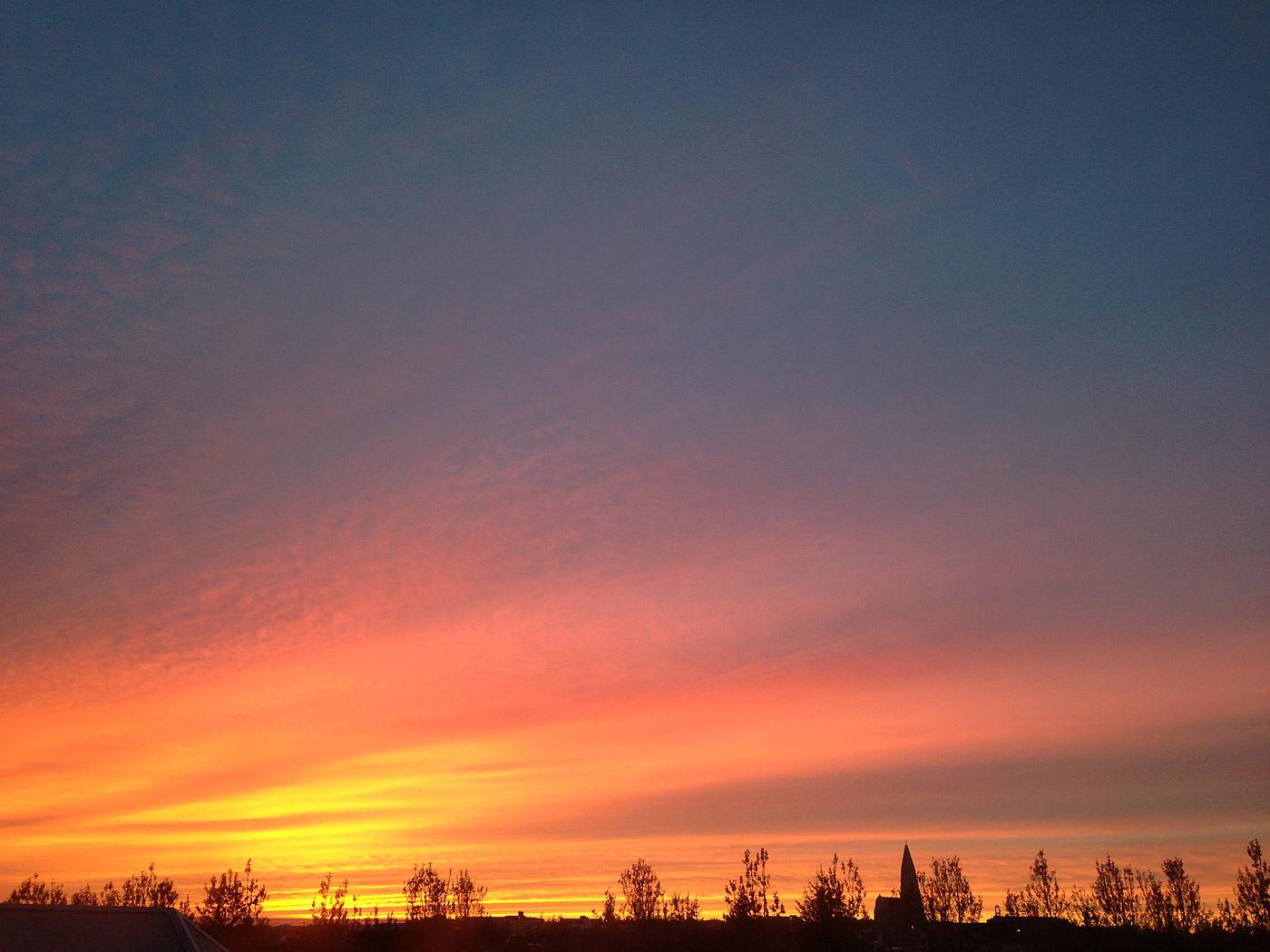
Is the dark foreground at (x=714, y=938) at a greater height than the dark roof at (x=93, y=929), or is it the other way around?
the dark roof at (x=93, y=929)

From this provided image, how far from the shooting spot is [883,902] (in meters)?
100

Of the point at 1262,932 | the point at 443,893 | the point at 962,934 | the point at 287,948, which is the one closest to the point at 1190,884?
the point at 1262,932

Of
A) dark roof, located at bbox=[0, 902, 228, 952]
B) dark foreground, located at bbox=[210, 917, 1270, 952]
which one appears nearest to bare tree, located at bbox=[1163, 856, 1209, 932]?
dark foreground, located at bbox=[210, 917, 1270, 952]

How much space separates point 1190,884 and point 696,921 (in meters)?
37.7

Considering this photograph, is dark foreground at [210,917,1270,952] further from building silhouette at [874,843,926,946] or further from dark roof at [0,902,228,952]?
dark roof at [0,902,228,952]

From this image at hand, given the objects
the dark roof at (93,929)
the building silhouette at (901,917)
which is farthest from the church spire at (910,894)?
the dark roof at (93,929)

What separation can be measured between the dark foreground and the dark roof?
32.8 m

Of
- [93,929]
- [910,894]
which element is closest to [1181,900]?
[910,894]

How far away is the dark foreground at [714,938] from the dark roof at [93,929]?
3277cm

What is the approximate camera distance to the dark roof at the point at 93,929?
2123 centimetres

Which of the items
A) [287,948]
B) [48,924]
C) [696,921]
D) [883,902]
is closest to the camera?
[48,924]

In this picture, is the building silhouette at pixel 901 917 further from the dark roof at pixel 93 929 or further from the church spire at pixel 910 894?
the dark roof at pixel 93 929

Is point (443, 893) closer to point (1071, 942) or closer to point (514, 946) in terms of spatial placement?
point (514, 946)

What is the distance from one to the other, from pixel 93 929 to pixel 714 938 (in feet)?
141
